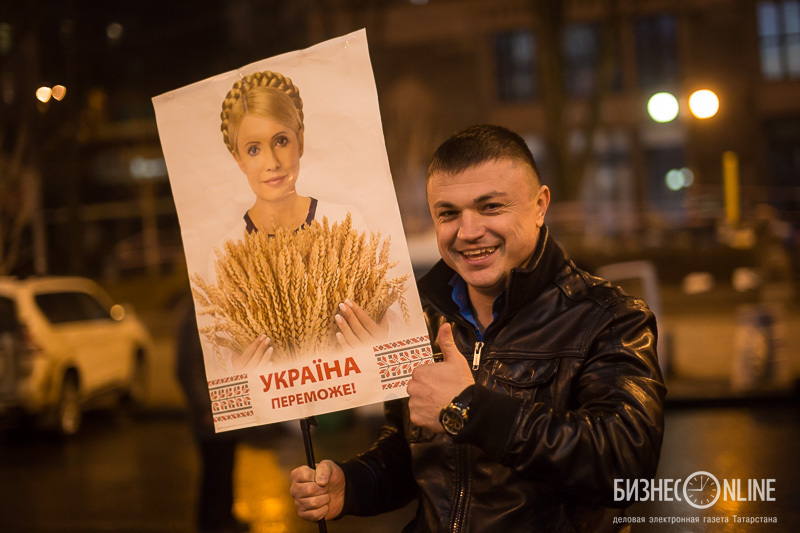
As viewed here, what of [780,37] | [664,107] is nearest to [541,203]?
[664,107]

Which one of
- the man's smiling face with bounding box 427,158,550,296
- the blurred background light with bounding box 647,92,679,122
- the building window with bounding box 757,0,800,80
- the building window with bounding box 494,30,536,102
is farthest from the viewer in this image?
the building window with bounding box 494,30,536,102

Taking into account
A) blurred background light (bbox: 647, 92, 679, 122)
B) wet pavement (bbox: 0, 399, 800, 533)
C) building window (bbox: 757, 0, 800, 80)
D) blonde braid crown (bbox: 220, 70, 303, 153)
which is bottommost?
wet pavement (bbox: 0, 399, 800, 533)

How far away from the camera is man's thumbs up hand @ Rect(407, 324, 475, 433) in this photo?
209 cm

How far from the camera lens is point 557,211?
18.7 m

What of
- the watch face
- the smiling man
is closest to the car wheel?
the smiling man

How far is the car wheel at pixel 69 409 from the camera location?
1070 cm

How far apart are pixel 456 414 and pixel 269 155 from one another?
0.89 m

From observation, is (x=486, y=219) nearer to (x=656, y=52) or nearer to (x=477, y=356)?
(x=477, y=356)

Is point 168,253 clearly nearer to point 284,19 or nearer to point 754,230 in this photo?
point 284,19

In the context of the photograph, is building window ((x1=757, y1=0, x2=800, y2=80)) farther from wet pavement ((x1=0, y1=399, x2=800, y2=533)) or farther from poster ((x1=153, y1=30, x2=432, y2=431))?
poster ((x1=153, y1=30, x2=432, y2=431))

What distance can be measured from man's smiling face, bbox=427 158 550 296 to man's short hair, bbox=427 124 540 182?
0.02m

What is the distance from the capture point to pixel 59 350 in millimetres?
10594

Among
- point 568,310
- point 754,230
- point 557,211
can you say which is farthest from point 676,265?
point 568,310

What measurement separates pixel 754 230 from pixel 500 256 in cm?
1773
